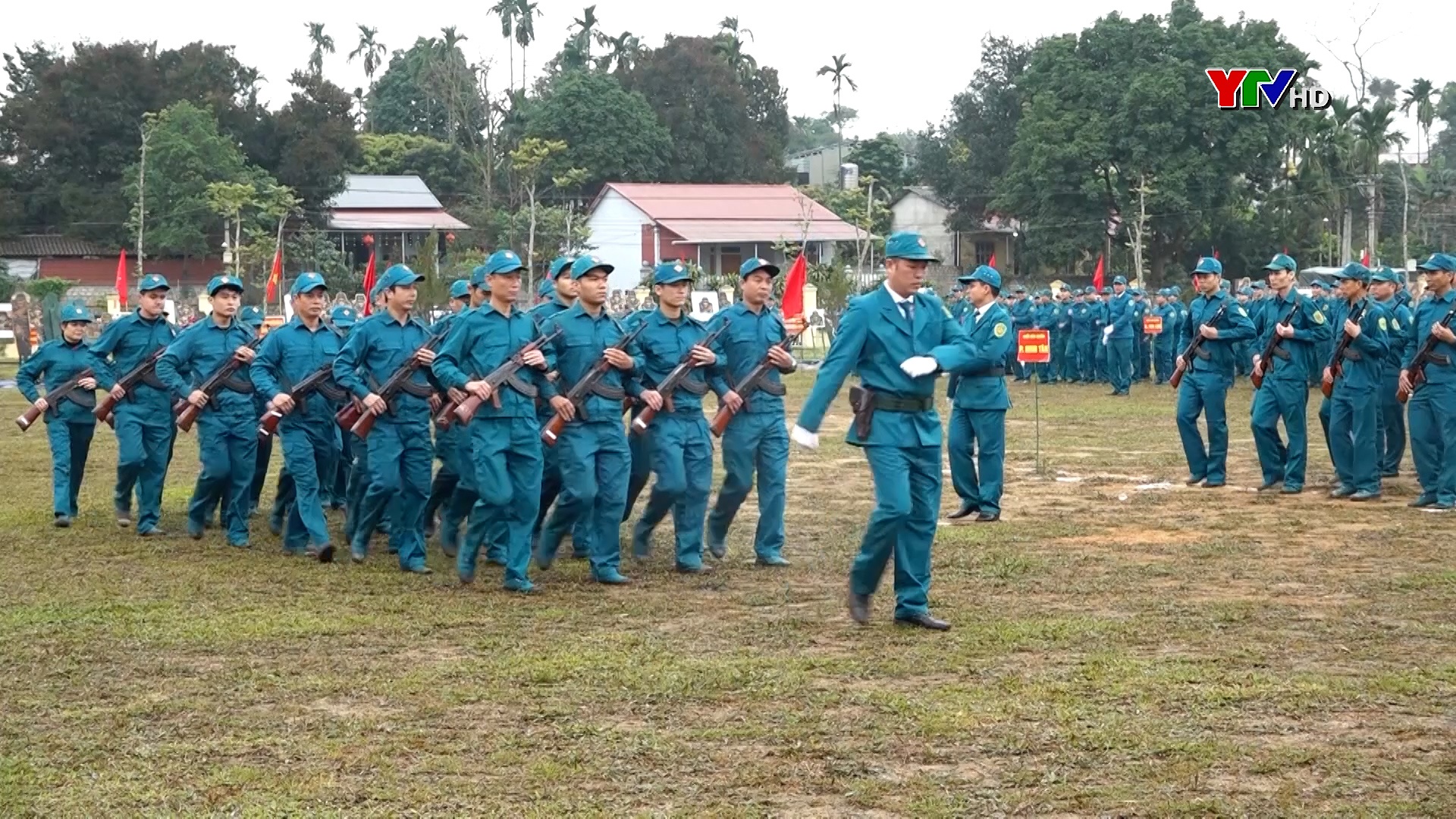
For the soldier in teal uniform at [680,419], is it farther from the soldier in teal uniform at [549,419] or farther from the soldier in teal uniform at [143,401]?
the soldier in teal uniform at [143,401]

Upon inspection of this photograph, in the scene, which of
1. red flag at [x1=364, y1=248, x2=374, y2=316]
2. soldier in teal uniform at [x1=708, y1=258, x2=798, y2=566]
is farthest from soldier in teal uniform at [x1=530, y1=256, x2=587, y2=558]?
red flag at [x1=364, y1=248, x2=374, y2=316]

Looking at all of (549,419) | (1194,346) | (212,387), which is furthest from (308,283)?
(1194,346)

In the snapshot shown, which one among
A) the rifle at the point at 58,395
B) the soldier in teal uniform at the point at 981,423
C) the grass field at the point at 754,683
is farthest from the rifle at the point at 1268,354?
the rifle at the point at 58,395

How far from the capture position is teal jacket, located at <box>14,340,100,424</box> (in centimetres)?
1485

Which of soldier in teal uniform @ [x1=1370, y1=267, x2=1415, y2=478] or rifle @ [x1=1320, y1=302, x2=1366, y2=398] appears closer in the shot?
rifle @ [x1=1320, y1=302, x2=1366, y2=398]

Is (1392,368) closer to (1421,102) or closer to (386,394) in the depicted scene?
(386,394)

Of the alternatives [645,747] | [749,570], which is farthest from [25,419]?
[645,747]

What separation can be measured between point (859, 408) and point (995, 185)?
61.8m

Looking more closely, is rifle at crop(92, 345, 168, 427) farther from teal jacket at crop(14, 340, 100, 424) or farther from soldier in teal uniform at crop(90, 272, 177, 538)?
teal jacket at crop(14, 340, 100, 424)

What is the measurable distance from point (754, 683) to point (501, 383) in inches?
138

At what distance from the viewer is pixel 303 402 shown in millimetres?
12602

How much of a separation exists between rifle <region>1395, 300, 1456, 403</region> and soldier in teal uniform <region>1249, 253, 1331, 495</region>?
1.05 m

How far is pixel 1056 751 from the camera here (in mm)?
6598

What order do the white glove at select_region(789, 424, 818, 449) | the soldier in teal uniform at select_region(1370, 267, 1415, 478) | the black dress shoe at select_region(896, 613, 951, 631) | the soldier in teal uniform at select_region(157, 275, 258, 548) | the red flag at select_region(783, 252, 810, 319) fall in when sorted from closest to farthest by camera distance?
the white glove at select_region(789, 424, 818, 449), the black dress shoe at select_region(896, 613, 951, 631), the soldier in teal uniform at select_region(157, 275, 258, 548), the soldier in teal uniform at select_region(1370, 267, 1415, 478), the red flag at select_region(783, 252, 810, 319)
